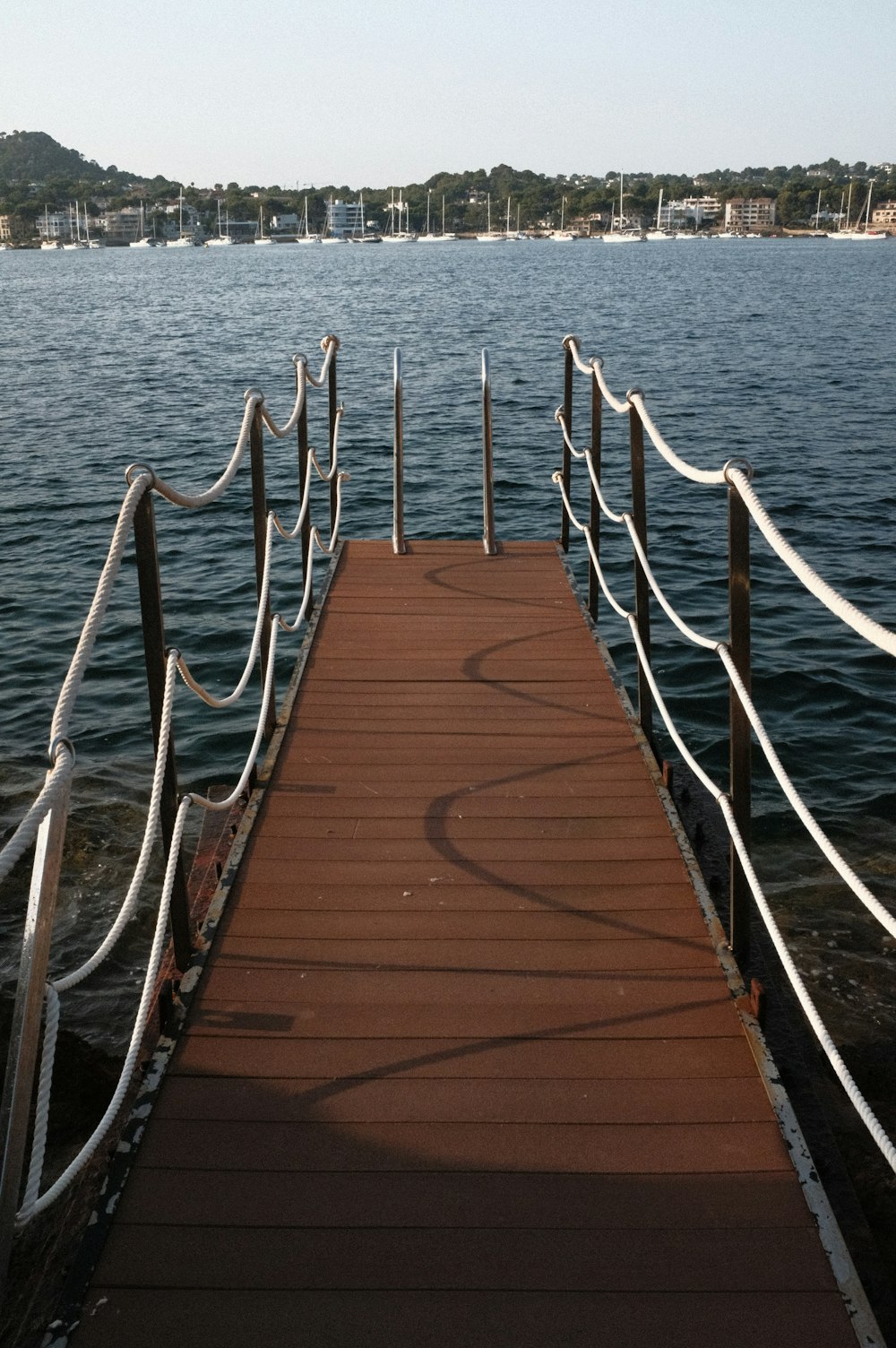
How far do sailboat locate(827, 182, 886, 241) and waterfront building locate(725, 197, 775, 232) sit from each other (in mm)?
10737

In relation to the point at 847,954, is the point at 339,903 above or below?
above

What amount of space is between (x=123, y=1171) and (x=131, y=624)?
835 centimetres

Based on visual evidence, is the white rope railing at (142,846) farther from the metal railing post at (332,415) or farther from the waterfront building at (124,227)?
the waterfront building at (124,227)

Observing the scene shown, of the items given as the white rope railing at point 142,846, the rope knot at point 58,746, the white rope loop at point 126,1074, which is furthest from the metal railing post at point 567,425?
the rope knot at point 58,746

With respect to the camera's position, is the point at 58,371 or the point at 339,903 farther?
the point at 58,371

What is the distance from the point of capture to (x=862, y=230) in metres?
182

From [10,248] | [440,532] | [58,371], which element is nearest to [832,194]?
[10,248]

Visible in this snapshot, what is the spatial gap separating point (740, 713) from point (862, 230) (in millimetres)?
200034

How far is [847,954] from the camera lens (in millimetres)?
5621

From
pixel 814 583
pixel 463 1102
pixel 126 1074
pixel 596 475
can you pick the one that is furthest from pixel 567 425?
pixel 126 1074

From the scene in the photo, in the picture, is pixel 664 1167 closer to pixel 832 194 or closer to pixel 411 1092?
pixel 411 1092

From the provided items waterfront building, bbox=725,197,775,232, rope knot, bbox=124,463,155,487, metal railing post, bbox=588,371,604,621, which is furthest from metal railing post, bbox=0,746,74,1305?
waterfront building, bbox=725,197,775,232

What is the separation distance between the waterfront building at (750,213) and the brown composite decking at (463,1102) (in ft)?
675

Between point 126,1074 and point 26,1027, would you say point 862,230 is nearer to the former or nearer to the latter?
point 126,1074
